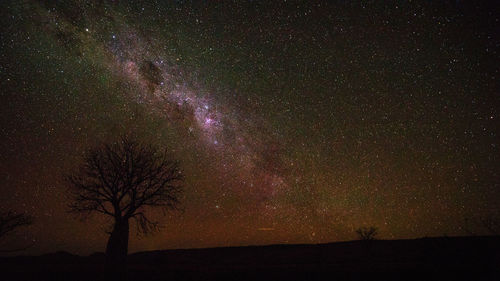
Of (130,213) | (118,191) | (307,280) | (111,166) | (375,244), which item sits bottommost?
(375,244)

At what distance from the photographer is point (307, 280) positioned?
44.5 ft

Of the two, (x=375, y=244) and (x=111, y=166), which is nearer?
(x=111, y=166)

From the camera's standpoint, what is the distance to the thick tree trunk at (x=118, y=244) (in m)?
14.2

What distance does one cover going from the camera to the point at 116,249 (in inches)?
563

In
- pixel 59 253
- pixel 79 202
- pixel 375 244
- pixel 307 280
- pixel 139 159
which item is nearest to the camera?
pixel 307 280

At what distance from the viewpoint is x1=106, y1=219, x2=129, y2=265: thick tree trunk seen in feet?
46.5

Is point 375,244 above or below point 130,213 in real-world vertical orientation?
below

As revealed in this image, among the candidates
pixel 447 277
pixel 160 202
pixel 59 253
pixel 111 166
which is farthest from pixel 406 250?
pixel 59 253

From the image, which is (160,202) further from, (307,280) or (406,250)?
(406,250)

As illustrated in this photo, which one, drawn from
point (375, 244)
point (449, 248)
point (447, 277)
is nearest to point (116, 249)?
point (447, 277)

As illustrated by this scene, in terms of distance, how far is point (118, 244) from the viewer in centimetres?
1438

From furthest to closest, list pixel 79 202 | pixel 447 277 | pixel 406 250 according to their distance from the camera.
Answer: pixel 406 250, pixel 79 202, pixel 447 277

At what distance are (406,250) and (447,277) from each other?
104ft

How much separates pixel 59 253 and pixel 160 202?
40.4m
